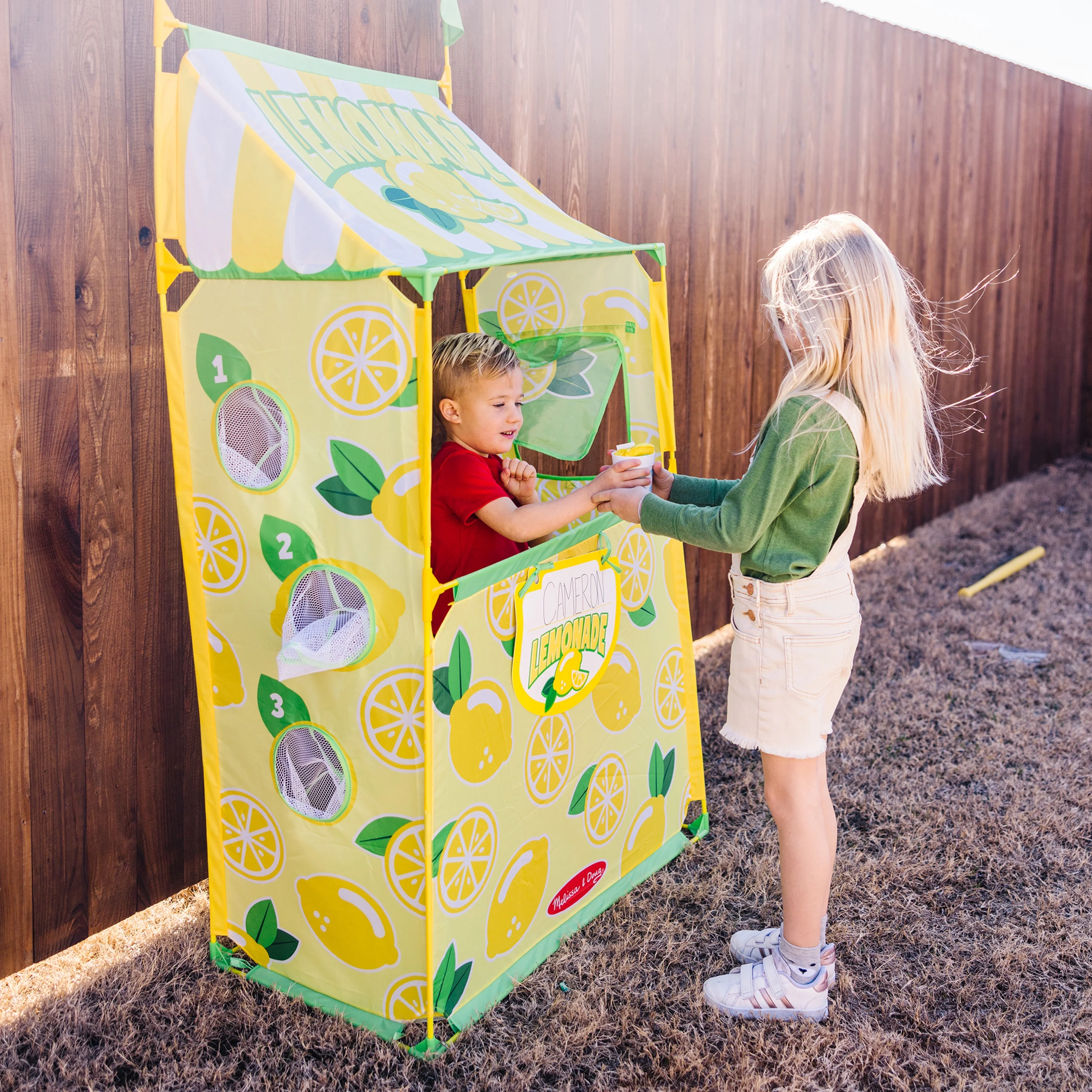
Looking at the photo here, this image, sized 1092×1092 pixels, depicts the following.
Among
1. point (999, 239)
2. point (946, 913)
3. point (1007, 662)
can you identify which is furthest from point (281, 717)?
point (999, 239)

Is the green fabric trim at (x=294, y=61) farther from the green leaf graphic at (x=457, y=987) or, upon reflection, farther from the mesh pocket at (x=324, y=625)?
the green leaf graphic at (x=457, y=987)

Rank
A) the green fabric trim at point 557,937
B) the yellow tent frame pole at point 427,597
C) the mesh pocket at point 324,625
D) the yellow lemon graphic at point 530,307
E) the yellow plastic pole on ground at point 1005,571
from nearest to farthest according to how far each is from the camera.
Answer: the yellow tent frame pole at point 427,597 < the mesh pocket at point 324,625 < the green fabric trim at point 557,937 < the yellow lemon graphic at point 530,307 < the yellow plastic pole on ground at point 1005,571

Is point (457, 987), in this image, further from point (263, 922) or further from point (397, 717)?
point (397, 717)

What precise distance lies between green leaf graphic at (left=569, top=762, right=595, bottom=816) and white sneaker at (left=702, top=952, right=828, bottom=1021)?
401 mm

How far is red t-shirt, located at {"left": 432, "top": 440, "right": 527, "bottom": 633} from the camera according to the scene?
79.4 inches

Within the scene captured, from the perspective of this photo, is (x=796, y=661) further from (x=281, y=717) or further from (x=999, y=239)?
(x=999, y=239)

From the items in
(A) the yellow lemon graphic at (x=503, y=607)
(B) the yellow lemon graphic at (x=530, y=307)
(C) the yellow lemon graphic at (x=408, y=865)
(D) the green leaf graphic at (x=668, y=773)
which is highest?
(B) the yellow lemon graphic at (x=530, y=307)

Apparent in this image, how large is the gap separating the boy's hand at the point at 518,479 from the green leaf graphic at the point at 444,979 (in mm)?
859

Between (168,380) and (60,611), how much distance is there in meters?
0.48

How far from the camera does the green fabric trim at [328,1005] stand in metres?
1.90

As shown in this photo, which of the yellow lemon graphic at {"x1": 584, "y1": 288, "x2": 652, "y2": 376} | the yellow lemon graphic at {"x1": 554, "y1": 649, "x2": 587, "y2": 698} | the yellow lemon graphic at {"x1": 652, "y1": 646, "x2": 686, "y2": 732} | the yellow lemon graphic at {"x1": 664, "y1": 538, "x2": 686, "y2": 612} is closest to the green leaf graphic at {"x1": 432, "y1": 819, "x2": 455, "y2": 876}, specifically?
the yellow lemon graphic at {"x1": 554, "y1": 649, "x2": 587, "y2": 698}

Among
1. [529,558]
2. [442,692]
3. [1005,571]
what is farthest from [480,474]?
[1005,571]

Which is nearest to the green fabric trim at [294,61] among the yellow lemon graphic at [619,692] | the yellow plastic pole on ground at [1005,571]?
the yellow lemon graphic at [619,692]

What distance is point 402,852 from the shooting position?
182cm
